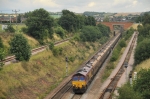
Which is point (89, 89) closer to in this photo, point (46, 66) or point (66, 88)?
point (66, 88)

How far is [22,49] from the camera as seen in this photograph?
37.7m

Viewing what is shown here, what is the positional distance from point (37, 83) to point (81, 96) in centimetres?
826

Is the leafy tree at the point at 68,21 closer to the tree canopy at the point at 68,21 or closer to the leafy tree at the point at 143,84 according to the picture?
the tree canopy at the point at 68,21

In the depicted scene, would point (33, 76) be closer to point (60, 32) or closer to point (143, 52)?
point (143, 52)

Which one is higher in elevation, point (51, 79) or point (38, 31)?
point (38, 31)

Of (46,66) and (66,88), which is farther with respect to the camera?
(46,66)

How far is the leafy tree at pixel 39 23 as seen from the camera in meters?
62.4

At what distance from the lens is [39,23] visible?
206 ft

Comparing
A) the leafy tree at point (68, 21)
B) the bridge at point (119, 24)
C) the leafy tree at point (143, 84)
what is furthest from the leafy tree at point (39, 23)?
the bridge at point (119, 24)

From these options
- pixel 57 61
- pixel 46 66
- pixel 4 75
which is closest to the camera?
pixel 4 75

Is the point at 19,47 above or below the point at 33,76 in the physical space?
above

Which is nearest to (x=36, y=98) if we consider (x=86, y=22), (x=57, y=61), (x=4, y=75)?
(x=4, y=75)

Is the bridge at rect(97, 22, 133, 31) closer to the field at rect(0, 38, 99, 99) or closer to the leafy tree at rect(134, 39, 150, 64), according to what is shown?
the field at rect(0, 38, 99, 99)

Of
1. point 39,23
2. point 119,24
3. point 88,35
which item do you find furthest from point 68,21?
point 119,24
